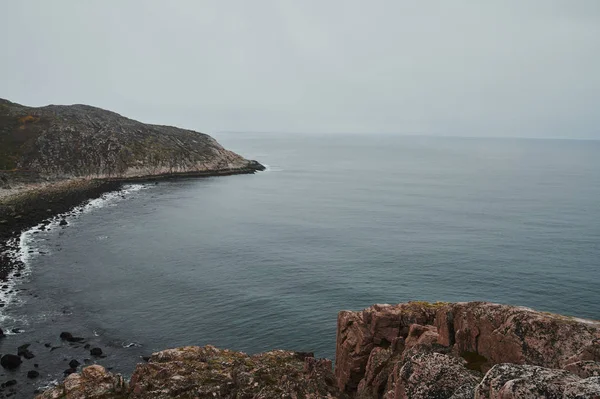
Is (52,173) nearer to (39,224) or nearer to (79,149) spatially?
(79,149)

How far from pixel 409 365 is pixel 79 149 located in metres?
177

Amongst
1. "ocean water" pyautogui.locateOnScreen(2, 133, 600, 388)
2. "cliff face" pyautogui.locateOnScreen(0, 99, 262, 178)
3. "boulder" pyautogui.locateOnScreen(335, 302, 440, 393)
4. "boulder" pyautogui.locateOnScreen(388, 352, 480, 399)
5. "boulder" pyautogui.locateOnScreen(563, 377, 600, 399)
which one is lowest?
"ocean water" pyautogui.locateOnScreen(2, 133, 600, 388)

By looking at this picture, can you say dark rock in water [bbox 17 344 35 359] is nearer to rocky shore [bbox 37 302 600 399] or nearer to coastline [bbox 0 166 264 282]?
rocky shore [bbox 37 302 600 399]

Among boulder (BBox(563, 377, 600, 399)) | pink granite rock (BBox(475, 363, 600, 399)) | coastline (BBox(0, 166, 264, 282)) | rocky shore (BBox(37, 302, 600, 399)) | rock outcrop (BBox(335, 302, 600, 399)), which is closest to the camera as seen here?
boulder (BBox(563, 377, 600, 399))

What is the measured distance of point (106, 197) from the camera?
13425cm

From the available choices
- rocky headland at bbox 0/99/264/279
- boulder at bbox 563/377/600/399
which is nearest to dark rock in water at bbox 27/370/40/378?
boulder at bbox 563/377/600/399

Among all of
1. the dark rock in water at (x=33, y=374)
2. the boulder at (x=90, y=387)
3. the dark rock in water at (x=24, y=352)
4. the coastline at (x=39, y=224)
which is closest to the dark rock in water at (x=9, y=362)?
the coastline at (x=39, y=224)

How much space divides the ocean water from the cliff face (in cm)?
4210

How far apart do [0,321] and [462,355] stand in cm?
5301

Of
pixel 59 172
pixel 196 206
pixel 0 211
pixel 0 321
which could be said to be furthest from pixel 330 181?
pixel 0 321

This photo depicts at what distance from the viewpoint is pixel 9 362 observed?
41375 millimetres

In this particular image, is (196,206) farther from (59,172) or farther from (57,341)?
(57,341)

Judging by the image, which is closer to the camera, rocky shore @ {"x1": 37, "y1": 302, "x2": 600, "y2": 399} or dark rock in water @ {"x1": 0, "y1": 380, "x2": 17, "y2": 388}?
rocky shore @ {"x1": 37, "y1": 302, "x2": 600, "y2": 399}

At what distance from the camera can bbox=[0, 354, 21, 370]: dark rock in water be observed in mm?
41312
